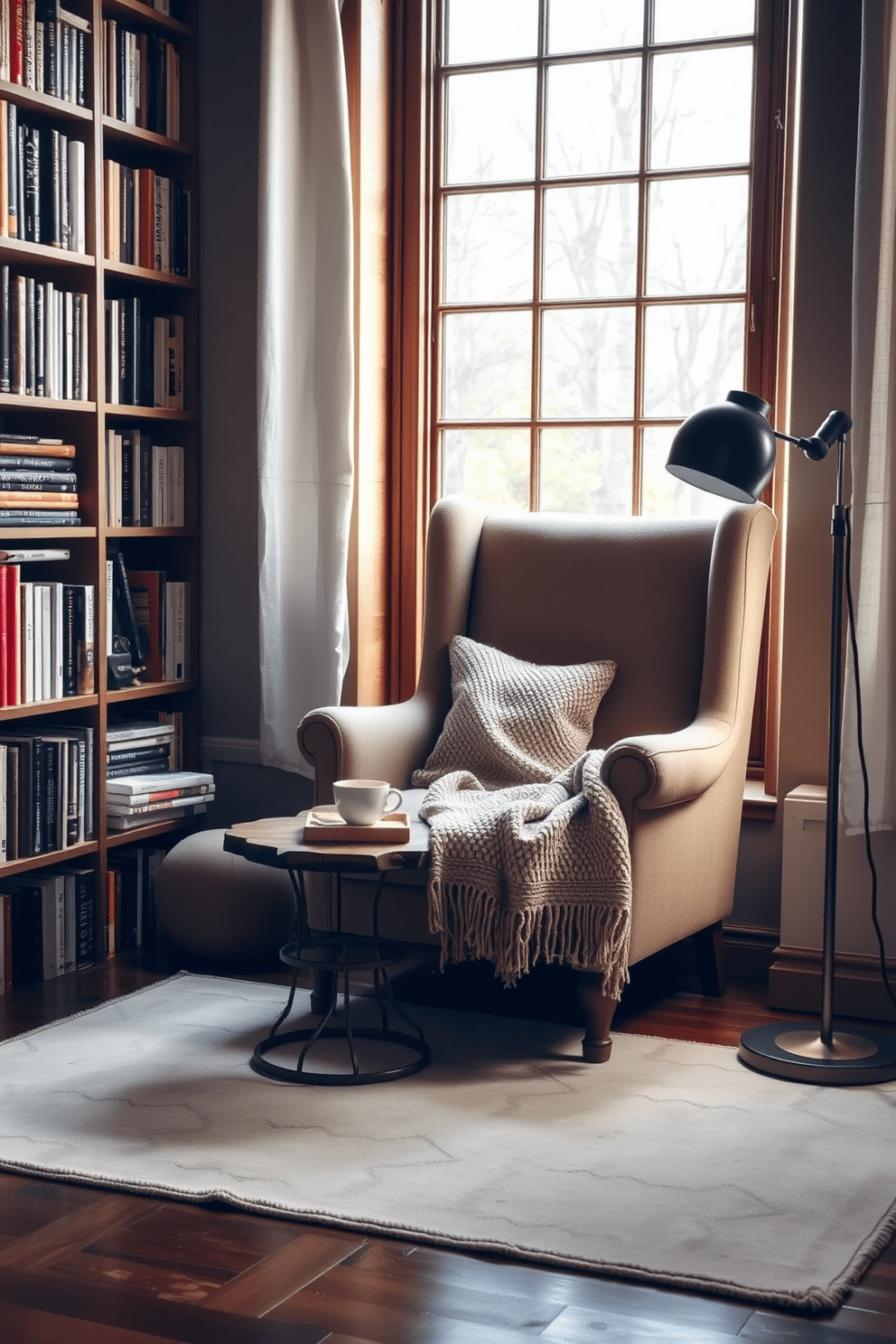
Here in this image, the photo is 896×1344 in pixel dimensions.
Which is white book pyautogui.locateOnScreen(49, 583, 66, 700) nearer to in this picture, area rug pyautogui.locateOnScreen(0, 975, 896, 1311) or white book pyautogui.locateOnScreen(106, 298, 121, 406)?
white book pyautogui.locateOnScreen(106, 298, 121, 406)

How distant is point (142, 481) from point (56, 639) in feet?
1.86

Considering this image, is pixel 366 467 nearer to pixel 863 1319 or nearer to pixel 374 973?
pixel 374 973

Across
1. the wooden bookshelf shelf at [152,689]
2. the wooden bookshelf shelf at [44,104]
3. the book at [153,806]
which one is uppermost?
the wooden bookshelf shelf at [44,104]

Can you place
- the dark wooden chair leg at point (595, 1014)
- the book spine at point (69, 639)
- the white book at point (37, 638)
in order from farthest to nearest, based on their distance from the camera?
the book spine at point (69, 639) < the white book at point (37, 638) < the dark wooden chair leg at point (595, 1014)

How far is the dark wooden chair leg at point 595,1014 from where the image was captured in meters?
2.86

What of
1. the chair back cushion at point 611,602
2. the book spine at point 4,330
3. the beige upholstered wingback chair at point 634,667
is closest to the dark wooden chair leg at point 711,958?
the beige upholstered wingback chair at point 634,667

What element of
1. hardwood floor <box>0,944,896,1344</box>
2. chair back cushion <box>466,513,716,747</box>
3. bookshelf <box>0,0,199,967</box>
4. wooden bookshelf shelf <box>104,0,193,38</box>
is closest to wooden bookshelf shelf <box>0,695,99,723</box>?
bookshelf <box>0,0,199,967</box>

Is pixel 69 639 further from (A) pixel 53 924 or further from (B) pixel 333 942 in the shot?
(B) pixel 333 942

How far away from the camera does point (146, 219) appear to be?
3.77 meters

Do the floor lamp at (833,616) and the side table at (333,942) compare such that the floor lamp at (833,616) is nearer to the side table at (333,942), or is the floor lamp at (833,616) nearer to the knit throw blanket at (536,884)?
the knit throw blanket at (536,884)

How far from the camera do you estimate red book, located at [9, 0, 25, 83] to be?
3270 mm

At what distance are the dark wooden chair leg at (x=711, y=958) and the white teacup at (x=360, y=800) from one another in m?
0.94

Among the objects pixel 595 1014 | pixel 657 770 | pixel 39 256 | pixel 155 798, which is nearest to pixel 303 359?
pixel 39 256

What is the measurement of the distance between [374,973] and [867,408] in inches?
59.7
